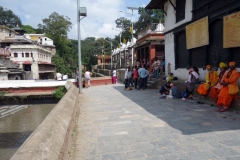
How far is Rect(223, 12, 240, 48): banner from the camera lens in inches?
289

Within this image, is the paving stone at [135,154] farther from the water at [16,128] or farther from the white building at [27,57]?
the white building at [27,57]

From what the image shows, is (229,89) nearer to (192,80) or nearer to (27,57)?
(192,80)

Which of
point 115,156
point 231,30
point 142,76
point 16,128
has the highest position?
point 231,30

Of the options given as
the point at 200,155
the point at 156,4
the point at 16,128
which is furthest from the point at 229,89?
the point at 16,128

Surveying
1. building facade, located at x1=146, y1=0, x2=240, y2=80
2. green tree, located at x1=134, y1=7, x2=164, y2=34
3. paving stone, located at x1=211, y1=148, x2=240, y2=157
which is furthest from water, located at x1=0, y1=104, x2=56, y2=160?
green tree, located at x1=134, y1=7, x2=164, y2=34

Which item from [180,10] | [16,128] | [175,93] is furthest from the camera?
[180,10]

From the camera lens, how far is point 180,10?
12.3m

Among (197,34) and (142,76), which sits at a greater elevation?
(197,34)

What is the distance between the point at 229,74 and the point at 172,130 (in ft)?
10.5

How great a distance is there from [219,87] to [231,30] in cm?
228

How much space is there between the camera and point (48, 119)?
4.00 m

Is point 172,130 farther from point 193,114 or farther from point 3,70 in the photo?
point 3,70

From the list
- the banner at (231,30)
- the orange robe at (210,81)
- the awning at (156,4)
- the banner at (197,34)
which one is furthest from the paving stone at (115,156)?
the awning at (156,4)

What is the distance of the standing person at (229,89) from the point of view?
6434 mm
